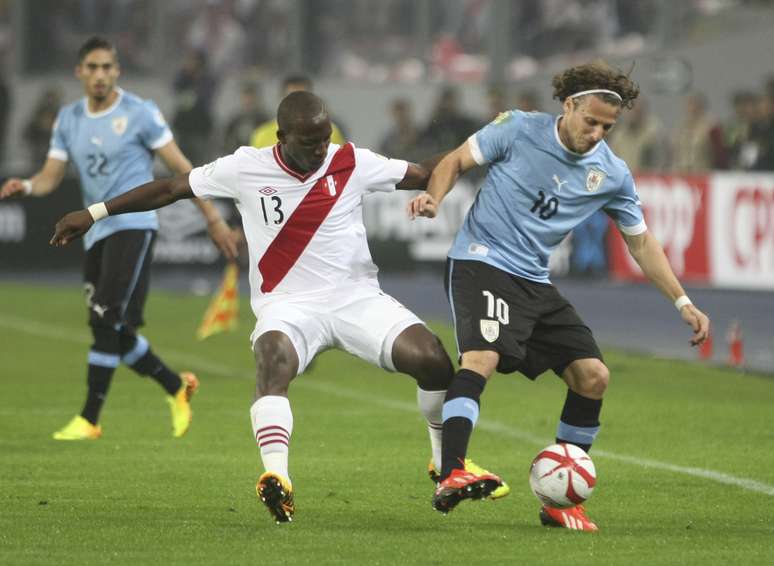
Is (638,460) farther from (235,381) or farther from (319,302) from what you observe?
(235,381)

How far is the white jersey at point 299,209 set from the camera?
7891mm

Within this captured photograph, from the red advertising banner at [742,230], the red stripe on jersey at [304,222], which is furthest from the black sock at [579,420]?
the red advertising banner at [742,230]

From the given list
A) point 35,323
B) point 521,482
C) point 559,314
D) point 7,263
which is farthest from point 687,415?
point 7,263

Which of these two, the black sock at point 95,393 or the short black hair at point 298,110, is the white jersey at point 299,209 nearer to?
the short black hair at point 298,110

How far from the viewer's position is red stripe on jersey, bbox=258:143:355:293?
7918 millimetres

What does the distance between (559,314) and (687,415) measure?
4.22 m

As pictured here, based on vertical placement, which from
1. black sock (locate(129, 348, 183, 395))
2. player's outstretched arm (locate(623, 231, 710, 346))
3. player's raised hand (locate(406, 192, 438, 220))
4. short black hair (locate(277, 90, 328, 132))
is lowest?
black sock (locate(129, 348, 183, 395))

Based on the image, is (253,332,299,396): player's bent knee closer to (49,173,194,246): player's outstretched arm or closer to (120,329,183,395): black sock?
(49,173,194,246): player's outstretched arm

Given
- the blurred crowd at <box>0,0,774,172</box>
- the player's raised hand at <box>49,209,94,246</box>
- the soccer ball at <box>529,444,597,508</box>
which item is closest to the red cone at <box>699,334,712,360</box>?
the soccer ball at <box>529,444,597,508</box>

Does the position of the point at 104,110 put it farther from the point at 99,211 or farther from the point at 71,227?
the point at 71,227

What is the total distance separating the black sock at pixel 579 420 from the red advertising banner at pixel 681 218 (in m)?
11.1

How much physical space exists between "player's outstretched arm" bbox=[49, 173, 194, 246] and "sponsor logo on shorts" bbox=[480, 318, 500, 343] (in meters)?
1.43

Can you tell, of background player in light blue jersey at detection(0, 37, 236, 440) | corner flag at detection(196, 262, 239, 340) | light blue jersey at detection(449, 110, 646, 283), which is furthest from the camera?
corner flag at detection(196, 262, 239, 340)

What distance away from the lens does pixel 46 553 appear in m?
6.88
